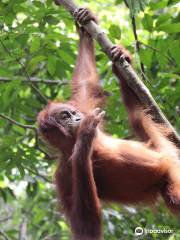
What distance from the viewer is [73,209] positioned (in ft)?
10.6

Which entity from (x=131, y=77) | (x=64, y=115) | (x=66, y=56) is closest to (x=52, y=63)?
(x=66, y=56)

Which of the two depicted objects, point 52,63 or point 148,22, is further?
point 52,63

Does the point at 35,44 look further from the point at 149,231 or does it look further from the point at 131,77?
the point at 149,231

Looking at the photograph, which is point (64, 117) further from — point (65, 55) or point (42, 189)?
point (42, 189)

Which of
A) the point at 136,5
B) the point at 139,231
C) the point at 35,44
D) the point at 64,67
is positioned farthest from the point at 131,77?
the point at 139,231

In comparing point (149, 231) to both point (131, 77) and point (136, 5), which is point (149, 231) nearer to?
point (131, 77)

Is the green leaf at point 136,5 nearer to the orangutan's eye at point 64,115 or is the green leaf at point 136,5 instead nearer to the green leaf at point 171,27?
the green leaf at point 171,27

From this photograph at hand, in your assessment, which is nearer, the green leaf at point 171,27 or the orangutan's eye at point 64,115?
the green leaf at point 171,27

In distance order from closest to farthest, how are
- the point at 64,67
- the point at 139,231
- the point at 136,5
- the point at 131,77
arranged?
the point at 131,77 < the point at 136,5 < the point at 139,231 < the point at 64,67

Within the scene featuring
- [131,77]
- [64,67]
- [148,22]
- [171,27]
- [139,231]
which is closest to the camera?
[131,77]

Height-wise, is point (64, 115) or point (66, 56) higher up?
point (66, 56)

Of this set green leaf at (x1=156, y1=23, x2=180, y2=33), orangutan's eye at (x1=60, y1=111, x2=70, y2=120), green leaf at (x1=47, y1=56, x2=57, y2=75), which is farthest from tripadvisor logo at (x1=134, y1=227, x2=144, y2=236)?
green leaf at (x1=156, y1=23, x2=180, y2=33)

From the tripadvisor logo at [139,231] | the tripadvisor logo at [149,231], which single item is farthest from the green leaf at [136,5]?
the tripadvisor logo at [139,231]

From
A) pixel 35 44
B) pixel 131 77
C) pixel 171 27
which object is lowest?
pixel 131 77
